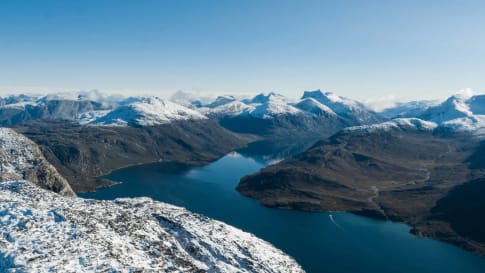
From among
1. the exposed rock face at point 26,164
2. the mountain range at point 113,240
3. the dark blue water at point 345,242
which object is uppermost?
the mountain range at point 113,240

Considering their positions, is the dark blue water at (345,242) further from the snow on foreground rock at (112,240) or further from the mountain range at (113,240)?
the snow on foreground rock at (112,240)

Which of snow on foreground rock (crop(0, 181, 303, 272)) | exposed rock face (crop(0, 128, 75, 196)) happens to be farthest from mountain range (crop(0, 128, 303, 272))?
exposed rock face (crop(0, 128, 75, 196))

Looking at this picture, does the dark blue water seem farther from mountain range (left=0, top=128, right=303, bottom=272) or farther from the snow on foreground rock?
the snow on foreground rock

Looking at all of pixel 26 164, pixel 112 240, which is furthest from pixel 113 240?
pixel 26 164

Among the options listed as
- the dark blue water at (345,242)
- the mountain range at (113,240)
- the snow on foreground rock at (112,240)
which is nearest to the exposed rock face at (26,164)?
the dark blue water at (345,242)

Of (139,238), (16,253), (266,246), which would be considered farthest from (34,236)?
(266,246)
